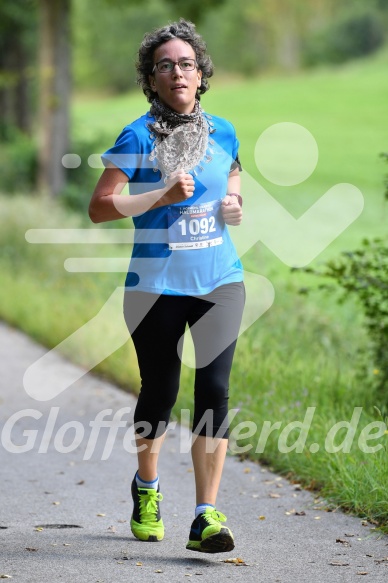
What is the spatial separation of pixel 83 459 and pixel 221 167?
263cm

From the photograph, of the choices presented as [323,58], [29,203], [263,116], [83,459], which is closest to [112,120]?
[263,116]

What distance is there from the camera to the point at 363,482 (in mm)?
5410

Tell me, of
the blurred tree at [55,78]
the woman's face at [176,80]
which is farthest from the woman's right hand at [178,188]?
the blurred tree at [55,78]

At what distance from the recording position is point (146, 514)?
16.0 feet

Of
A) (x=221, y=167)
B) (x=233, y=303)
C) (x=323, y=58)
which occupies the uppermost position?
(x=323, y=58)

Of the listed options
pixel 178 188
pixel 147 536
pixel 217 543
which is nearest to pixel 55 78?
pixel 147 536

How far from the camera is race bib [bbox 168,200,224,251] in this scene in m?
4.58

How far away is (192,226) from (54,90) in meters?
15.7

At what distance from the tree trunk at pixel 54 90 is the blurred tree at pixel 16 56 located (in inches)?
204

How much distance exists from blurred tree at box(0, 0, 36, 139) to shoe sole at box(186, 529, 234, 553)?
21281 mm

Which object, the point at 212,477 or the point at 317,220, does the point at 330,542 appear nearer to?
the point at 212,477

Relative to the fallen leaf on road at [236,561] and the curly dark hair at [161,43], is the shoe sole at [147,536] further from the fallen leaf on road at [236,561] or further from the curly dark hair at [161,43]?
the curly dark hair at [161,43]

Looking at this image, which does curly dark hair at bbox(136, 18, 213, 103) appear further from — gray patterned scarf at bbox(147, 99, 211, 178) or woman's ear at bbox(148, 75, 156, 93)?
gray patterned scarf at bbox(147, 99, 211, 178)

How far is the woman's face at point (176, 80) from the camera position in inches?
183
